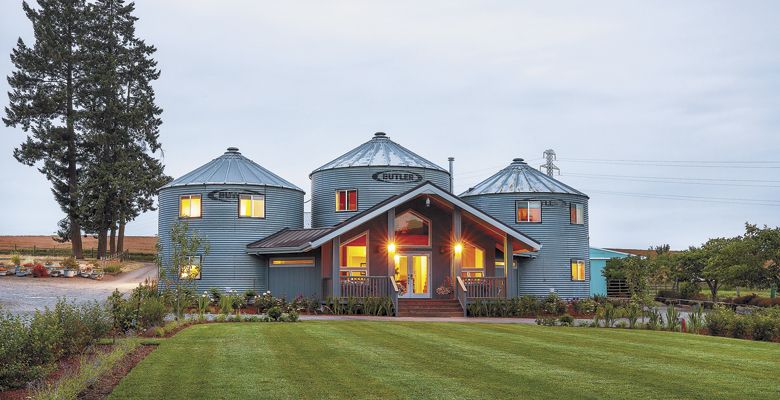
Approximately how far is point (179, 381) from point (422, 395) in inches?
143

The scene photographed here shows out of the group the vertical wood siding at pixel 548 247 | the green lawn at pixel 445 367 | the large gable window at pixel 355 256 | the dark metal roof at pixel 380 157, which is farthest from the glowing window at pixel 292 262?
the green lawn at pixel 445 367

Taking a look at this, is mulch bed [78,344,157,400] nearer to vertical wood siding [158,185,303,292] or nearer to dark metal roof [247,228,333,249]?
dark metal roof [247,228,333,249]

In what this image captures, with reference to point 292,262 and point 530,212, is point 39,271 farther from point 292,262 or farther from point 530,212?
point 530,212

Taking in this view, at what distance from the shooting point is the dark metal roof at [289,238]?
3256cm

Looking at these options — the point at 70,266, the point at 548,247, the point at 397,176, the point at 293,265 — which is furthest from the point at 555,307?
the point at 70,266

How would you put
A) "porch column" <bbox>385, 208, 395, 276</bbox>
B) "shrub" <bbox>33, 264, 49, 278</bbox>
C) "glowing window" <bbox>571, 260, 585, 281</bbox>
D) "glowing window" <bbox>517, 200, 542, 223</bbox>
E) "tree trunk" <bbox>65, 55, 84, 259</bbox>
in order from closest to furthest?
"porch column" <bbox>385, 208, 395, 276</bbox> < "glowing window" <bbox>517, 200, 542, 223</bbox> < "glowing window" <bbox>571, 260, 585, 281</bbox> < "shrub" <bbox>33, 264, 49, 278</bbox> < "tree trunk" <bbox>65, 55, 84, 259</bbox>

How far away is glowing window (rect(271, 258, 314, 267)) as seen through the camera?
34.1 meters

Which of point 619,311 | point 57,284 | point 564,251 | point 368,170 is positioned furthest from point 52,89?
point 619,311

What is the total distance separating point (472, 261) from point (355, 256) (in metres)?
5.26

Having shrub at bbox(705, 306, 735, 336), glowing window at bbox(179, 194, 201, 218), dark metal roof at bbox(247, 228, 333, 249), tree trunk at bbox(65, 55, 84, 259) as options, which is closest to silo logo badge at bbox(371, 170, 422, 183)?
dark metal roof at bbox(247, 228, 333, 249)

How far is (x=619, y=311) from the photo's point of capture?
25.9 m

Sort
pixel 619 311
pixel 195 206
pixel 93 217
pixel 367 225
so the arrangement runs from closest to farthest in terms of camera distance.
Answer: pixel 619 311 < pixel 367 225 < pixel 195 206 < pixel 93 217

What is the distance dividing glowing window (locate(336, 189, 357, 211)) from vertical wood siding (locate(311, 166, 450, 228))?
0.20m

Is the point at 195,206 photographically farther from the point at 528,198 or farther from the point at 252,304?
the point at 528,198
